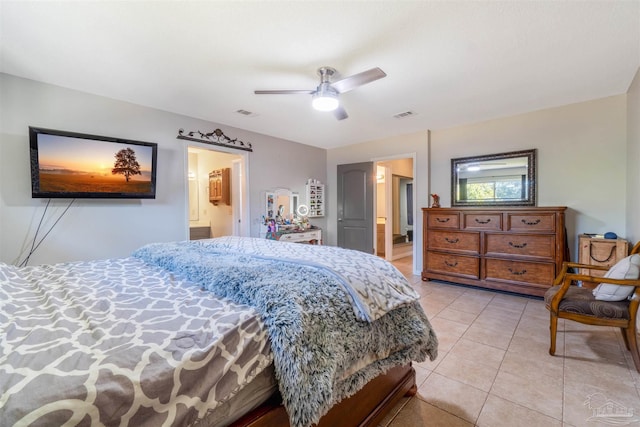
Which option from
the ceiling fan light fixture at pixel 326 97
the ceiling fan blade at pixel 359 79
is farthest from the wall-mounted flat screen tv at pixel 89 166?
the ceiling fan blade at pixel 359 79

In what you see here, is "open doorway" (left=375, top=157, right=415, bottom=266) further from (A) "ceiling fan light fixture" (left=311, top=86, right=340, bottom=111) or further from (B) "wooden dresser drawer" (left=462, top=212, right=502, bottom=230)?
(A) "ceiling fan light fixture" (left=311, top=86, right=340, bottom=111)

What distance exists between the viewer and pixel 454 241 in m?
3.97

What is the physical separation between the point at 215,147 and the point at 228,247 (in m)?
2.52

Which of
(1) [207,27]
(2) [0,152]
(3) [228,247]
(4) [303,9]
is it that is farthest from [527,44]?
(2) [0,152]

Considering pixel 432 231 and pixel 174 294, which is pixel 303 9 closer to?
pixel 174 294

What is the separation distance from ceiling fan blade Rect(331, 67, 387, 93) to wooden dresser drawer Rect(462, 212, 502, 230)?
2.54m

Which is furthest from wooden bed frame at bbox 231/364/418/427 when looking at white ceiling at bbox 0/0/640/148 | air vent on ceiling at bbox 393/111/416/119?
air vent on ceiling at bbox 393/111/416/119

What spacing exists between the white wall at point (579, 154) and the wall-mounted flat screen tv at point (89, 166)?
4.70m

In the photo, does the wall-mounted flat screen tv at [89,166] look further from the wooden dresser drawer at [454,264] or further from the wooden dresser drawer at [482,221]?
the wooden dresser drawer at [482,221]

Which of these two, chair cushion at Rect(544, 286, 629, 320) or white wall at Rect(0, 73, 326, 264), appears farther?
white wall at Rect(0, 73, 326, 264)

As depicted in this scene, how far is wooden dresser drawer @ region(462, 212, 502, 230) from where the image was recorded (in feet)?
11.8

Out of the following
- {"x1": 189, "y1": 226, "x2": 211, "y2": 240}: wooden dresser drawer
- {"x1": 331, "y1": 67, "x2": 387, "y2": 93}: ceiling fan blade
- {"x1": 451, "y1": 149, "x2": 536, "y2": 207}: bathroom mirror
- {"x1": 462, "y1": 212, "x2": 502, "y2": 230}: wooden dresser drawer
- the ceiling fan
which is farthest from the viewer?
{"x1": 189, "y1": 226, "x2": 211, "y2": 240}: wooden dresser drawer

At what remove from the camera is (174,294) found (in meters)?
1.27

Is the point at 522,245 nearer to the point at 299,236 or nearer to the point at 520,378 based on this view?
the point at 520,378
